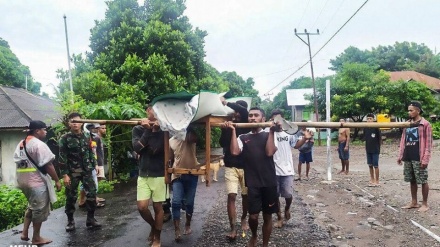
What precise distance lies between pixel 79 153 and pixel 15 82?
26674mm

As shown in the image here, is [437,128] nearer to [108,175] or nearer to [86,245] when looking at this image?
[108,175]

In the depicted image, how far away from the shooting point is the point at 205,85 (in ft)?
59.2

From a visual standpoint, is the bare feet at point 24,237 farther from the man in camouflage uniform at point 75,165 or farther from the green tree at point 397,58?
the green tree at point 397,58

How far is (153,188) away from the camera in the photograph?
516cm

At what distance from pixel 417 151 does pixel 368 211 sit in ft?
4.77

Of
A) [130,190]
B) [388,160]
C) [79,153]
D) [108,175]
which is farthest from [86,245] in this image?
[388,160]

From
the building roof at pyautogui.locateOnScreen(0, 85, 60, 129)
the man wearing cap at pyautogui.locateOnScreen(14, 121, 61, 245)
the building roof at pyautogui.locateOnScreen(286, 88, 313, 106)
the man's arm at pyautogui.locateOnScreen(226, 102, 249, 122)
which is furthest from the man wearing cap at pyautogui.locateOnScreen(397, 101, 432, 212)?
the building roof at pyautogui.locateOnScreen(286, 88, 313, 106)

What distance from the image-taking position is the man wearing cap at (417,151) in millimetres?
6828

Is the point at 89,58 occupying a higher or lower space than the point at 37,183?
higher

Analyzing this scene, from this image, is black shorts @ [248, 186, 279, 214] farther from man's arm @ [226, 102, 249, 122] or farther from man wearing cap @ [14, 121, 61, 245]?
man wearing cap @ [14, 121, 61, 245]

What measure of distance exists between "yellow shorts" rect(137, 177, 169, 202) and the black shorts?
1238mm

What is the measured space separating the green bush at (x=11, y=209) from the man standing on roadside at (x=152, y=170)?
4.49m

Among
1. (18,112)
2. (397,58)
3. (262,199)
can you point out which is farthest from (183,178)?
(397,58)

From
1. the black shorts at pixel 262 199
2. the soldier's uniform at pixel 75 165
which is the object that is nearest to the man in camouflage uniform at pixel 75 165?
the soldier's uniform at pixel 75 165
